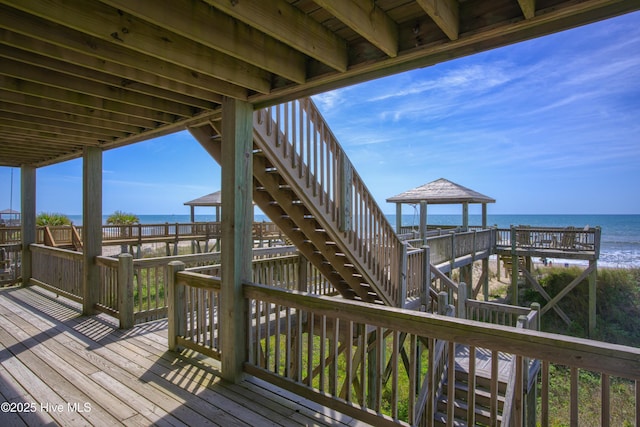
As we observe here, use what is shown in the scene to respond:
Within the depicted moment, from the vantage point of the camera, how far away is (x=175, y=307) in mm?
3850

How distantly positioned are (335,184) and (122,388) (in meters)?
3.10

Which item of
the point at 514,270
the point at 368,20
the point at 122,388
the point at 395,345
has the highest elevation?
the point at 368,20

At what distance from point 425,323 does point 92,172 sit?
526 centimetres

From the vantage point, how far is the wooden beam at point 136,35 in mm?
1624

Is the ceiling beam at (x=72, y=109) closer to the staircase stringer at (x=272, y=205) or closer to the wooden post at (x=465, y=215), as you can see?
the staircase stringer at (x=272, y=205)

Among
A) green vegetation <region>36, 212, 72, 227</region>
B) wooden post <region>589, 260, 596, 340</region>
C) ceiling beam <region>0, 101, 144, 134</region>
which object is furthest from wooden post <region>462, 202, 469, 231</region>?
green vegetation <region>36, 212, 72, 227</region>

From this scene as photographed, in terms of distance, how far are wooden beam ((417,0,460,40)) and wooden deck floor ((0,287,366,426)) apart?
263 centimetres

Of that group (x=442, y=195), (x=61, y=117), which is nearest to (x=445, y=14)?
(x=61, y=117)

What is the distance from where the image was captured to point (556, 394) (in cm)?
805

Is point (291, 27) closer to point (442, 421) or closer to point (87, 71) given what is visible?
point (87, 71)

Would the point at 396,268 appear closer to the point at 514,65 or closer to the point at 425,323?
the point at 425,323

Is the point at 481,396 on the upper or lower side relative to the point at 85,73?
A: lower

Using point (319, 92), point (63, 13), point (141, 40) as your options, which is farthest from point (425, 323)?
point (63, 13)

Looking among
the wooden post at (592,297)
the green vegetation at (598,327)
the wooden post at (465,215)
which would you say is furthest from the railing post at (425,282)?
the wooden post at (592,297)
